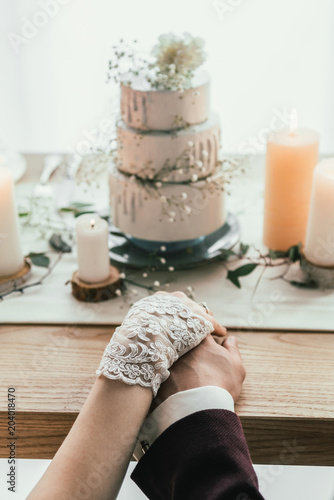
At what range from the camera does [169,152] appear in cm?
96

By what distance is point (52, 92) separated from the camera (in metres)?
1.87

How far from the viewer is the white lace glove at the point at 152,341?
28.7 inches

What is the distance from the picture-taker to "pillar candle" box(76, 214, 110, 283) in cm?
95

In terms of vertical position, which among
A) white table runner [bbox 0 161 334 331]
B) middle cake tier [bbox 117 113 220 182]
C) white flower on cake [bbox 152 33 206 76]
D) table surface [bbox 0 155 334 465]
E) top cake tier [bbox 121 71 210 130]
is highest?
white flower on cake [bbox 152 33 206 76]

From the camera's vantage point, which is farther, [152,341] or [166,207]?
[166,207]

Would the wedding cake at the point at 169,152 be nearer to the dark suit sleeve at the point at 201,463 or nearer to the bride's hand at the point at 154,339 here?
the bride's hand at the point at 154,339

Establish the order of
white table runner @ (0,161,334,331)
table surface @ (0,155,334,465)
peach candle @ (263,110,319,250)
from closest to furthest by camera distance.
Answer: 1. table surface @ (0,155,334,465)
2. white table runner @ (0,161,334,331)
3. peach candle @ (263,110,319,250)

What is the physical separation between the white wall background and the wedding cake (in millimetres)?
641

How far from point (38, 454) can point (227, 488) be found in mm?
307

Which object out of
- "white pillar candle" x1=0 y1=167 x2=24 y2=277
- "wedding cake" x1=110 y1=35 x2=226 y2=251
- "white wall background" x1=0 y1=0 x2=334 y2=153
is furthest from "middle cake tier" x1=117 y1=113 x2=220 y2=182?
"white wall background" x1=0 y1=0 x2=334 y2=153

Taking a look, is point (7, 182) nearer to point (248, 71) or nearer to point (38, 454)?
point (38, 454)

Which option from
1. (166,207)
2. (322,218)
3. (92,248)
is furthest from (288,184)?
(92,248)

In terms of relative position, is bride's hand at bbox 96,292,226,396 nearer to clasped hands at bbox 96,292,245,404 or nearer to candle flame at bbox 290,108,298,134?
clasped hands at bbox 96,292,245,404

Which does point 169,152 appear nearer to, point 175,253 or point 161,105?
point 161,105
